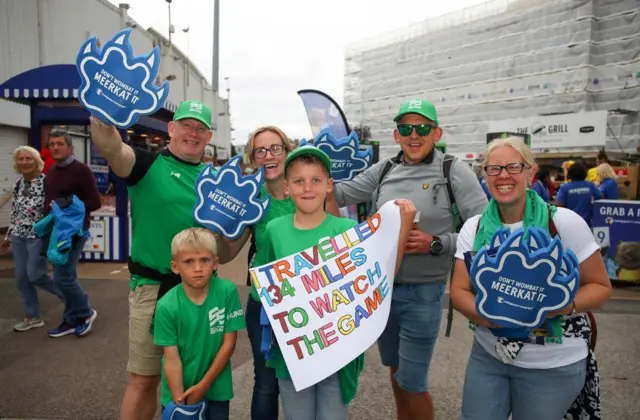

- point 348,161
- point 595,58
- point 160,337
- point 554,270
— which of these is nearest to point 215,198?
point 160,337

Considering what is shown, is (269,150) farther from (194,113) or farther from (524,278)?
(524,278)

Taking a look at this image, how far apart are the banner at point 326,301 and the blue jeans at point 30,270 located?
3.52 meters

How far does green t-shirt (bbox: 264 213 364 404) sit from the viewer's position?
197 cm

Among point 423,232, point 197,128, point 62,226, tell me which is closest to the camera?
point 423,232

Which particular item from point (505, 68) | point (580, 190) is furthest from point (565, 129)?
point (580, 190)

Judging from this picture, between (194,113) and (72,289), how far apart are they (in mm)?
2884

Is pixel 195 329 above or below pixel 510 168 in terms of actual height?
below

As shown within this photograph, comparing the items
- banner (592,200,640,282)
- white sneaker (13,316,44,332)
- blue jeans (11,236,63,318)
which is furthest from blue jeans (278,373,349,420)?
banner (592,200,640,282)

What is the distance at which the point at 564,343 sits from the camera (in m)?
1.78

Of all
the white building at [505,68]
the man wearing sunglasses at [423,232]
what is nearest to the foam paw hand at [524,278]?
the man wearing sunglasses at [423,232]

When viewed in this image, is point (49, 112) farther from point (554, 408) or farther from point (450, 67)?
point (450, 67)

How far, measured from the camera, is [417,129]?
2436 millimetres

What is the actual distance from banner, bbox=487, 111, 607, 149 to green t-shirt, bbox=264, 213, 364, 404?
718 inches

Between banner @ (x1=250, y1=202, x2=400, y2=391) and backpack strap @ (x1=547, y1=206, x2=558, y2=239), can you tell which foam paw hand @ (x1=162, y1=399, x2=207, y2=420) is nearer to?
banner @ (x1=250, y1=202, x2=400, y2=391)
